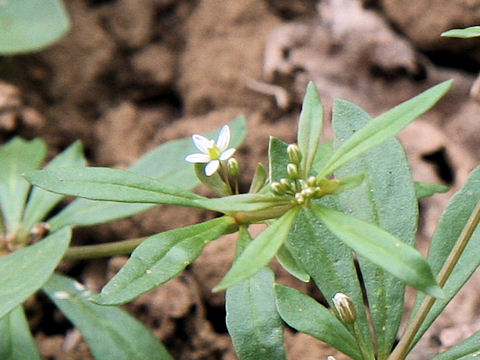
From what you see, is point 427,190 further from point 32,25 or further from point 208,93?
point 32,25

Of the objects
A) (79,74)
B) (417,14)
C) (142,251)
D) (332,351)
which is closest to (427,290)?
(142,251)

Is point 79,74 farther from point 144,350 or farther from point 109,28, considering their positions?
point 144,350

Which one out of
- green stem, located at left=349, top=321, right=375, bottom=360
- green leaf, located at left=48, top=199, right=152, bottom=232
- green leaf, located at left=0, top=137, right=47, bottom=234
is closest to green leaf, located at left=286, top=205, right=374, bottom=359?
green stem, located at left=349, top=321, right=375, bottom=360

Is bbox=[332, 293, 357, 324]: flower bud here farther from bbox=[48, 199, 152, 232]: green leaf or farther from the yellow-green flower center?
bbox=[48, 199, 152, 232]: green leaf

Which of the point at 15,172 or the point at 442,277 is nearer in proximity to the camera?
the point at 442,277

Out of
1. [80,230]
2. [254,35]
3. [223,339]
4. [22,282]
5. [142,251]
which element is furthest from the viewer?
[254,35]

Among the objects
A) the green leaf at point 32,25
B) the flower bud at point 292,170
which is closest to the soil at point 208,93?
the green leaf at point 32,25

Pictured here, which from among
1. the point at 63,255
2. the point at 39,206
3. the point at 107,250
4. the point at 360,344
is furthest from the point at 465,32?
the point at 39,206
